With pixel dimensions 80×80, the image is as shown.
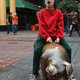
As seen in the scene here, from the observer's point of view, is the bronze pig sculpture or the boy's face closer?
the bronze pig sculpture

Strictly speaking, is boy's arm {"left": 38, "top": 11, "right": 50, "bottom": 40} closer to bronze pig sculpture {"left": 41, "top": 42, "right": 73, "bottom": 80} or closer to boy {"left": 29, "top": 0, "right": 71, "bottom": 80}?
boy {"left": 29, "top": 0, "right": 71, "bottom": 80}

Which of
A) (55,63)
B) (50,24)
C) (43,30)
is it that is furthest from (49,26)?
(55,63)

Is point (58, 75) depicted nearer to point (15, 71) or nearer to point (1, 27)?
point (15, 71)

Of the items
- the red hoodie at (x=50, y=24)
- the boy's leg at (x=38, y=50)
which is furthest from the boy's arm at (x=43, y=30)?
the boy's leg at (x=38, y=50)

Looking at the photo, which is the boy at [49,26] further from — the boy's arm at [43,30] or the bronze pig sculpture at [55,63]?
the bronze pig sculpture at [55,63]

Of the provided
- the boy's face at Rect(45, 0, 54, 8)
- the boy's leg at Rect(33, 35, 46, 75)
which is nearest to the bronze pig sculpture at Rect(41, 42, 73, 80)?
the boy's leg at Rect(33, 35, 46, 75)

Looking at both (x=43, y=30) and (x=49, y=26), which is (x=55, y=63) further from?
(x=49, y=26)

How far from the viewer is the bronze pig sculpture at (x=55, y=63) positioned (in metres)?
2.41

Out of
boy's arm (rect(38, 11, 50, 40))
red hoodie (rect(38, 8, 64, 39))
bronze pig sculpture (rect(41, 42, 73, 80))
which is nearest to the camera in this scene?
bronze pig sculpture (rect(41, 42, 73, 80))

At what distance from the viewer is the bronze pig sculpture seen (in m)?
2.41

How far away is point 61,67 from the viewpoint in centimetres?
250

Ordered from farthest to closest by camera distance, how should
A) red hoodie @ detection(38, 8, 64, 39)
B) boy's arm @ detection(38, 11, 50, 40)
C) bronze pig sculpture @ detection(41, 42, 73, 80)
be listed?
1. red hoodie @ detection(38, 8, 64, 39)
2. boy's arm @ detection(38, 11, 50, 40)
3. bronze pig sculpture @ detection(41, 42, 73, 80)

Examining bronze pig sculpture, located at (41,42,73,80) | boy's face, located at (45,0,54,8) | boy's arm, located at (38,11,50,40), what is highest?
boy's face, located at (45,0,54,8)

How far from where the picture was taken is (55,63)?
2557mm
